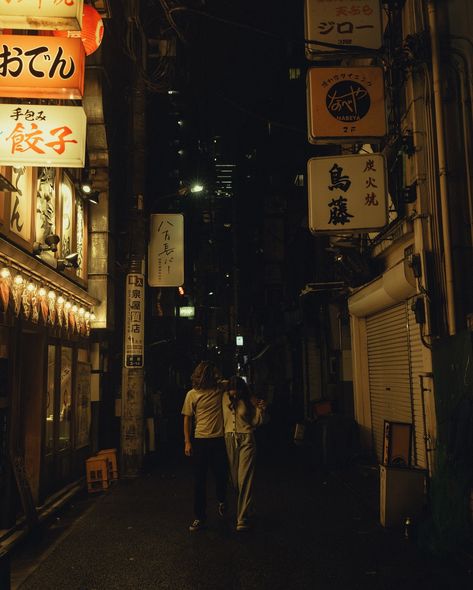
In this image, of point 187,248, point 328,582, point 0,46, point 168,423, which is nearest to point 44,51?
point 0,46

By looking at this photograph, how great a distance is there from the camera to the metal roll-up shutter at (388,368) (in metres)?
11.4

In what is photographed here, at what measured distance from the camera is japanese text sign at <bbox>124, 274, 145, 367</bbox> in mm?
13234

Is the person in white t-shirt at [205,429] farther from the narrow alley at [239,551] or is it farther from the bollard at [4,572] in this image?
the bollard at [4,572]

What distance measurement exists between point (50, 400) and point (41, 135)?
18.1ft

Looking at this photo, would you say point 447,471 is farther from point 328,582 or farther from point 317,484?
point 317,484

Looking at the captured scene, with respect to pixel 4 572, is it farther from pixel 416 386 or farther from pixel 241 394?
pixel 416 386

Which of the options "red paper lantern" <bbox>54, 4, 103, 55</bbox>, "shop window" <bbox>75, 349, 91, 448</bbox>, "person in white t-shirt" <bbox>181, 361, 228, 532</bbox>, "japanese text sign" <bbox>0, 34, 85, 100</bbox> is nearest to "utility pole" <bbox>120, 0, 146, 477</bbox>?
"shop window" <bbox>75, 349, 91, 448</bbox>

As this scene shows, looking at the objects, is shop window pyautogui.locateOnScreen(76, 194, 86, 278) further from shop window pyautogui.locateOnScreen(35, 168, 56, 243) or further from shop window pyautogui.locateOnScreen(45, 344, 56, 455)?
shop window pyautogui.locateOnScreen(45, 344, 56, 455)

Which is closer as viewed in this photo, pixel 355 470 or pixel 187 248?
pixel 355 470

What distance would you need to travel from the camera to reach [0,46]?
273 inches

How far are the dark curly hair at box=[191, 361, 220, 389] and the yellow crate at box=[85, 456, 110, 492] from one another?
447 centimetres

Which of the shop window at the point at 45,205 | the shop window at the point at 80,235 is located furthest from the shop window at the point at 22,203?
the shop window at the point at 80,235

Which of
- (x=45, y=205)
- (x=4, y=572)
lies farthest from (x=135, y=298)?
(x=4, y=572)

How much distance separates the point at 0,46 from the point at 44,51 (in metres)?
0.54
